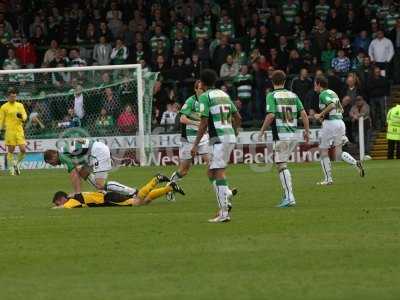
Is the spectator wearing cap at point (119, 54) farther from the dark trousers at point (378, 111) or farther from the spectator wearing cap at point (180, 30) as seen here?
the dark trousers at point (378, 111)

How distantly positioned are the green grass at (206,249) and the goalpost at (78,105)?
1114 centimetres

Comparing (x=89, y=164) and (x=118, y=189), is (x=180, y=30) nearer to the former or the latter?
(x=89, y=164)

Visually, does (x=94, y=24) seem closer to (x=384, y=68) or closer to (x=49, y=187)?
(x=384, y=68)

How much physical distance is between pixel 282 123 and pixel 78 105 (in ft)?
47.8

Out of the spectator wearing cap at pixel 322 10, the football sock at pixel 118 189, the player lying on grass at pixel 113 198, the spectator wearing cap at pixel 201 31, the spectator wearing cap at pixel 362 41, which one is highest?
the spectator wearing cap at pixel 322 10

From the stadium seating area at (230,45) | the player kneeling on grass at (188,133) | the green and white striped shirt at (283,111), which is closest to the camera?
the green and white striped shirt at (283,111)

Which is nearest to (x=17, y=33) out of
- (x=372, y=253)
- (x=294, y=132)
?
(x=294, y=132)

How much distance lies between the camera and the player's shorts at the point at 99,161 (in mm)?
19281

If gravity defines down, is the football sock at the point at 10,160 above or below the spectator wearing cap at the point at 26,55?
below

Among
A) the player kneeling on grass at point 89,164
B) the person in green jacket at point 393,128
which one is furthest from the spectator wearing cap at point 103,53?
the player kneeling on grass at point 89,164

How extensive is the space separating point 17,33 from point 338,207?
22.0 metres

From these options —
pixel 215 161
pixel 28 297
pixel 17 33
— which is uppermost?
pixel 17 33

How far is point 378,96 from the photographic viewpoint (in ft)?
→ 111

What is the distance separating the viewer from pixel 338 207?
17.9 meters
